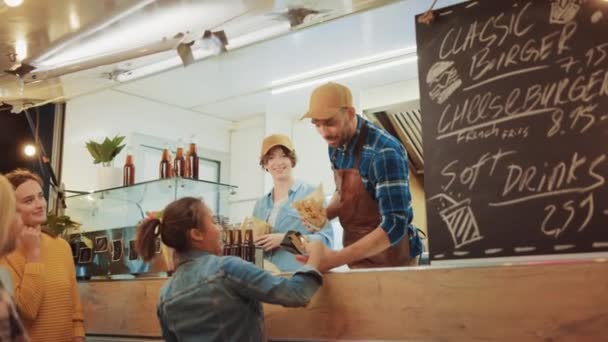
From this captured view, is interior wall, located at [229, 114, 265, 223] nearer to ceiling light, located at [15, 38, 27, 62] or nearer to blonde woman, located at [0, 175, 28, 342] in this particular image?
ceiling light, located at [15, 38, 27, 62]

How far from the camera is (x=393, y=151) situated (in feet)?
7.25

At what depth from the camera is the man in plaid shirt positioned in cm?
216

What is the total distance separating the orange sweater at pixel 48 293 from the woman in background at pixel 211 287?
0.86 meters

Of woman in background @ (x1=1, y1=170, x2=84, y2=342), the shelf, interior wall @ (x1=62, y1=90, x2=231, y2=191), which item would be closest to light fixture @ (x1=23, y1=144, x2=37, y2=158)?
interior wall @ (x1=62, y1=90, x2=231, y2=191)

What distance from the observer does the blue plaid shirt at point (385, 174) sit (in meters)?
2.08

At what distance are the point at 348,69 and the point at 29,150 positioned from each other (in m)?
2.50

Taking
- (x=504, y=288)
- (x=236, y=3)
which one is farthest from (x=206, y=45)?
(x=504, y=288)

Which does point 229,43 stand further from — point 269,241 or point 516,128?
point 516,128

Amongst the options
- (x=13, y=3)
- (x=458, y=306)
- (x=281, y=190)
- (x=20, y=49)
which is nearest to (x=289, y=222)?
(x=281, y=190)

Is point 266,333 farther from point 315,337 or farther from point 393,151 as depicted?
point 393,151

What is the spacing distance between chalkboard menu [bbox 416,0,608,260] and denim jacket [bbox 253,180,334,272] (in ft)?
3.50

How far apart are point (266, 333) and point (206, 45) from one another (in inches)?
67.1

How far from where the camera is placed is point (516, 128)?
1802 mm

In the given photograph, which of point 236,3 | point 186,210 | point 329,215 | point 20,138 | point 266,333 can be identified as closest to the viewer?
point 186,210
